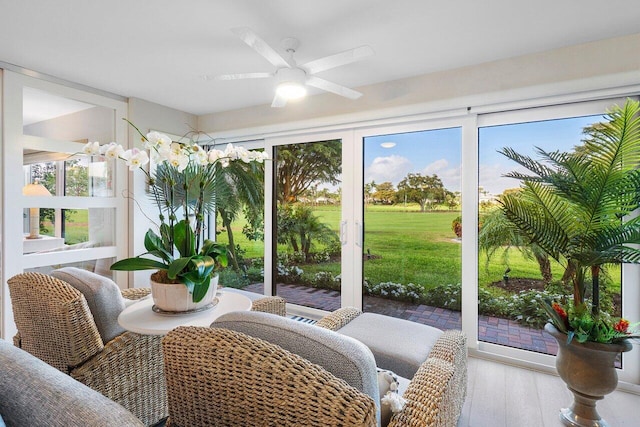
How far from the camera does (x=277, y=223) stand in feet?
11.8

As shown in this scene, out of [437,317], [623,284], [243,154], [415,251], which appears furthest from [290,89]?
[623,284]

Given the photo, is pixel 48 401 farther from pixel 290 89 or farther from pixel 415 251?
pixel 415 251

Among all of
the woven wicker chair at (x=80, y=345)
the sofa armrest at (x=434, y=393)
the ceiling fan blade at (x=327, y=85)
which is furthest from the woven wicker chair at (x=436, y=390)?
the ceiling fan blade at (x=327, y=85)

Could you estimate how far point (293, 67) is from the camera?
80.7 inches

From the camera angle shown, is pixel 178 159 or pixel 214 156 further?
pixel 214 156

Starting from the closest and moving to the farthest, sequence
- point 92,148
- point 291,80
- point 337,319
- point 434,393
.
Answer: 1. point 434,393
2. point 92,148
3. point 337,319
4. point 291,80

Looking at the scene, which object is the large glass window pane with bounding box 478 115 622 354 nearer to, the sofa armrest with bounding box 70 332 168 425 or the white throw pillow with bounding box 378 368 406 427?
the white throw pillow with bounding box 378 368 406 427

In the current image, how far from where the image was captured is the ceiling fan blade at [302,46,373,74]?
1.74 metres

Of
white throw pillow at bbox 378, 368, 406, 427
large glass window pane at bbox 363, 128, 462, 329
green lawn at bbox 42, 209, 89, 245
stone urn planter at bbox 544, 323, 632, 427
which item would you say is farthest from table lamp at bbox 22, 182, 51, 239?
stone urn planter at bbox 544, 323, 632, 427

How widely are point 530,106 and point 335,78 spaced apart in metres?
1.51

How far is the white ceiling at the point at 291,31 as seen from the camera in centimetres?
181

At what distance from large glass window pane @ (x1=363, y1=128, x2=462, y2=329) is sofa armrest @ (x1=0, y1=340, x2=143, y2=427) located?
2.53 meters

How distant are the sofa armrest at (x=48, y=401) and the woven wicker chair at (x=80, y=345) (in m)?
0.60

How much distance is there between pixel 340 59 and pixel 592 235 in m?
1.68
